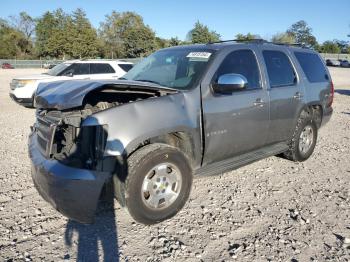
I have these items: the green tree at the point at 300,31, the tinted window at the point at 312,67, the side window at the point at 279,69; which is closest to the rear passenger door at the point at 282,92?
the side window at the point at 279,69

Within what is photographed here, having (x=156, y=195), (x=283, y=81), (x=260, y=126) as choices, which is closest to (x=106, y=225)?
(x=156, y=195)

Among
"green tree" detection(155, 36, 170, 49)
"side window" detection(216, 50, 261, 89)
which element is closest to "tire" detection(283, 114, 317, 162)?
"side window" detection(216, 50, 261, 89)

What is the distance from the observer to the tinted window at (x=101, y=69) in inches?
521

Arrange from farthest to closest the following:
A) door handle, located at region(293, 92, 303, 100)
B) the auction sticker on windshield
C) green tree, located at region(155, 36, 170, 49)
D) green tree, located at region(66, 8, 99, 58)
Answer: green tree, located at region(155, 36, 170, 49)
green tree, located at region(66, 8, 99, 58)
door handle, located at region(293, 92, 303, 100)
the auction sticker on windshield

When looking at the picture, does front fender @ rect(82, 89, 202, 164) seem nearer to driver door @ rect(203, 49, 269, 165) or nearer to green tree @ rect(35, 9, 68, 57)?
driver door @ rect(203, 49, 269, 165)

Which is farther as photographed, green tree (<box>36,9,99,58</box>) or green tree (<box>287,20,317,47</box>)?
green tree (<box>287,20,317,47</box>)

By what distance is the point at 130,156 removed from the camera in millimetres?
3572

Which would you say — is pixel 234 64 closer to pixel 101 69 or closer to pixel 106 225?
pixel 106 225

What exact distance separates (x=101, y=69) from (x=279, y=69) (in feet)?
30.5

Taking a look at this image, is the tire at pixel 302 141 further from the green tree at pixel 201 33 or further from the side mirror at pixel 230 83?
the green tree at pixel 201 33

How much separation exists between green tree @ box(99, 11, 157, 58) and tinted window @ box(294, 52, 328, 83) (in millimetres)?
65129

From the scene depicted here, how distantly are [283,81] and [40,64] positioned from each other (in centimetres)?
5874

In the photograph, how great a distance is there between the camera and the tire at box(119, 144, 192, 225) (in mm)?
3502

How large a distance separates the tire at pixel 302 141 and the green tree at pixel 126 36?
65.6 metres
